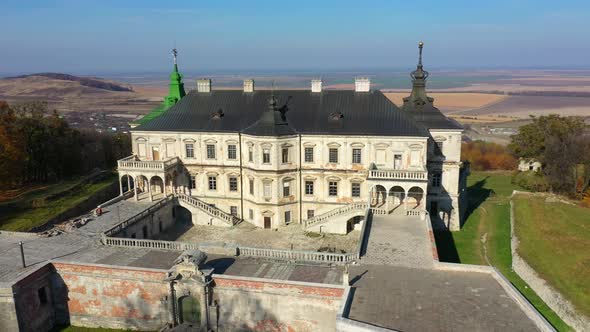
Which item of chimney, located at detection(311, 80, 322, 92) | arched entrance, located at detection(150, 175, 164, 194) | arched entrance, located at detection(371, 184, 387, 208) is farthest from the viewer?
arched entrance, located at detection(150, 175, 164, 194)

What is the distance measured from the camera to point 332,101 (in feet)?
136

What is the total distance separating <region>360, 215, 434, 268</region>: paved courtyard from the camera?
26.6 m

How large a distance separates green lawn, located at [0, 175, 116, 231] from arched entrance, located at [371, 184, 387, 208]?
26112mm

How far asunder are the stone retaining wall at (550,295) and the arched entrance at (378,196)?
1026cm

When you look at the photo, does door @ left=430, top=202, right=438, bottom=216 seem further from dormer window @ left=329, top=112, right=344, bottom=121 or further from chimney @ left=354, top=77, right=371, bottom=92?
chimney @ left=354, top=77, right=371, bottom=92

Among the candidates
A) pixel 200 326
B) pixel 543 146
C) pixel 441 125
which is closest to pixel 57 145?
pixel 200 326

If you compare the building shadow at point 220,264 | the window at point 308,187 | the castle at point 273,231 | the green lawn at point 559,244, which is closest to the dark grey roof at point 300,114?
the castle at point 273,231

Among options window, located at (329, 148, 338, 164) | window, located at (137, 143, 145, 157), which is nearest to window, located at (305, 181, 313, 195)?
window, located at (329, 148, 338, 164)

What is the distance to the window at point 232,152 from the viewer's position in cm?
4072

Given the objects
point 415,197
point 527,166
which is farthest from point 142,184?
point 527,166

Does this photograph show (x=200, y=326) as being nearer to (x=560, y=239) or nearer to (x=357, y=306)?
(x=357, y=306)

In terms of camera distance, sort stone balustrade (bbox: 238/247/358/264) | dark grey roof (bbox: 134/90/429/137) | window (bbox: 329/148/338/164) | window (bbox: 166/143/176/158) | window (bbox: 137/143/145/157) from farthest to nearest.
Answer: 1. window (bbox: 137/143/145/157)
2. window (bbox: 166/143/176/158)
3. window (bbox: 329/148/338/164)
4. dark grey roof (bbox: 134/90/429/137)
5. stone balustrade (bbox: 238/247/358/264)

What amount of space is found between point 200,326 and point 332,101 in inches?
913

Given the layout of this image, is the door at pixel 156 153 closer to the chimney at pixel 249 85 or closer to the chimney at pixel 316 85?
the chimney at pixel 249 85
